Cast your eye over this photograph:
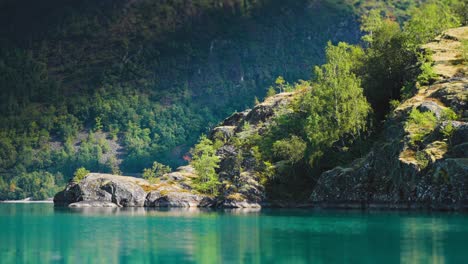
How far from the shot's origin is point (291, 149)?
15388cm

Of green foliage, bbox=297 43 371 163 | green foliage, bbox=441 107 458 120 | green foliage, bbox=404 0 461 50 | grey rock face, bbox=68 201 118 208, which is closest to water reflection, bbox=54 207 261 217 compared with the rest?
green foliage, bbox=297 43 371 163

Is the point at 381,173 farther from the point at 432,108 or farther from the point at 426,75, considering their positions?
the point at 426,75

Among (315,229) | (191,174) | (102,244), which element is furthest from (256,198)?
(102,244)

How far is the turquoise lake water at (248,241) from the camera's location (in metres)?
57.3

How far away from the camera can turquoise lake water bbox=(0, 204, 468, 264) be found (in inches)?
2258

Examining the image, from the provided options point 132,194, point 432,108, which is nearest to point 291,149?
point 132,194

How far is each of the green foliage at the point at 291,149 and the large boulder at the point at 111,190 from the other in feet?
102

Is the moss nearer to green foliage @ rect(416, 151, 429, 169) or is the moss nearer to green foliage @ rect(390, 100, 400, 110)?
green foliage @ rect(390, 100, 400, 110)

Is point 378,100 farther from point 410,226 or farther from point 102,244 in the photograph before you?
point 102,244

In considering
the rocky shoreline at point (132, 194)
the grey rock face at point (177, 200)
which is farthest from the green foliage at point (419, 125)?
the grey rock face at point (177, 200)

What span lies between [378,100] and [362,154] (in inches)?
702

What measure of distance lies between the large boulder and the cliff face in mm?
43885

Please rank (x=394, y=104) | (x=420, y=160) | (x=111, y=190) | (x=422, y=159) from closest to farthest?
(x=422, y=159) → (x=420, y=160) → (x=394, y=104) → (x=111, y=190)

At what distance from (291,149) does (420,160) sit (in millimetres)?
42541
